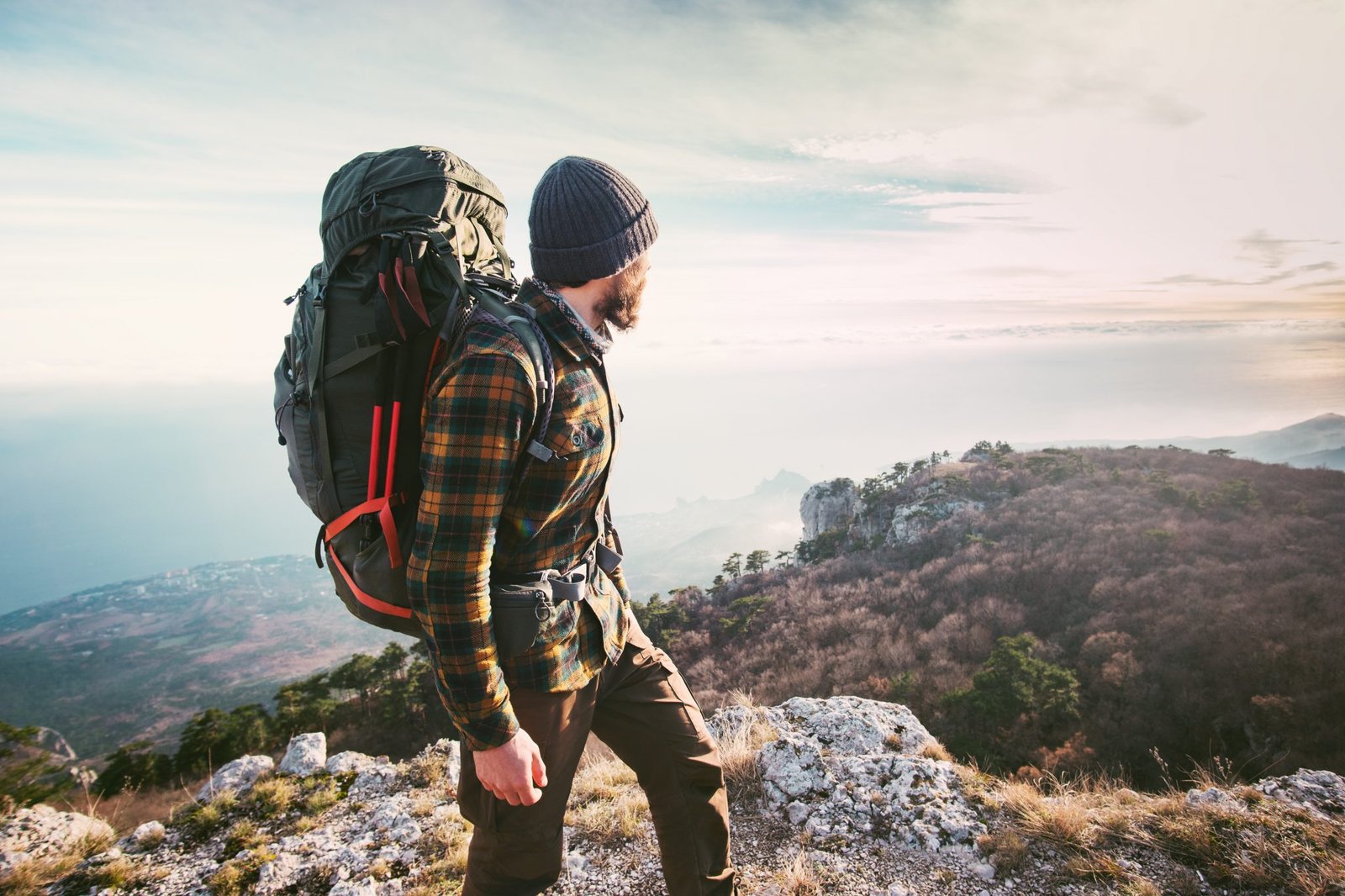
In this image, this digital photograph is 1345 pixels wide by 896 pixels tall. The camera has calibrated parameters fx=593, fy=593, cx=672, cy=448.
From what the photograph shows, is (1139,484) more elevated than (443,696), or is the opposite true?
(443,696)

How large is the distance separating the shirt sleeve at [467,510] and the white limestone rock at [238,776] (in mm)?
5096

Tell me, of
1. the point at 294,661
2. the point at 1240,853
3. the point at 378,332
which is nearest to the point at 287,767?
the point at 378,332

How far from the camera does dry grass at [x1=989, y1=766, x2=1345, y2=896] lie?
3250 millimetres

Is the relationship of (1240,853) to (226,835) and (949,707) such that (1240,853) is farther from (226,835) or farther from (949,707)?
(949,707)

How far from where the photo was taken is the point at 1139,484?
24.9 metres

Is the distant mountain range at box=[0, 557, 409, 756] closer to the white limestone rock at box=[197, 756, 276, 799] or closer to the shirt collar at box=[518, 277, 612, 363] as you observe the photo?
the white limestone rock at box=[197, 756, 276, 799]

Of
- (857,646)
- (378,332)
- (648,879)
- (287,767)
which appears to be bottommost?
(857,646)

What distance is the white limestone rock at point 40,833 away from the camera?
4.05 meters

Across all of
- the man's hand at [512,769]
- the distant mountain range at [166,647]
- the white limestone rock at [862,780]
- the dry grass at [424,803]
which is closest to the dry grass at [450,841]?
the dry grass at [424,803]

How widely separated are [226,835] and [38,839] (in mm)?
1164

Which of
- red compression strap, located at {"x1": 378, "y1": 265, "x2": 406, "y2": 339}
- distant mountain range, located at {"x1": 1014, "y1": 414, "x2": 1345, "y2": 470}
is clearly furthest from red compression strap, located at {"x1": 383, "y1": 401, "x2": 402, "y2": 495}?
distant mountain range, located at {"x1": 1014, "y1": 414, "x2": 1345, "y2": 470}

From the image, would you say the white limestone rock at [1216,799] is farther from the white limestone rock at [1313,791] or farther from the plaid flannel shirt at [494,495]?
the plaid flannel shirt at [494,495]

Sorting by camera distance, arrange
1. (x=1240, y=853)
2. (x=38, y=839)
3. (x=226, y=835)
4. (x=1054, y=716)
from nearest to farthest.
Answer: (x=1240, y=853) < (x=38, y=839) < (x=226, y=835) < (x=1054, y=716)

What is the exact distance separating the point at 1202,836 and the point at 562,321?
4.74m
